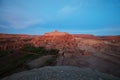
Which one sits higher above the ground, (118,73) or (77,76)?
(77,76)

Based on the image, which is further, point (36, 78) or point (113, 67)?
point (113, 67)

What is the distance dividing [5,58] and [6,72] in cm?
457

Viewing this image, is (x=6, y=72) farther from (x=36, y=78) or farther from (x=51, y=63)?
(x=36, y=78)

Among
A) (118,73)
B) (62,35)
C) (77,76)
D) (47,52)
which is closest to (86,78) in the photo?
(77,76)

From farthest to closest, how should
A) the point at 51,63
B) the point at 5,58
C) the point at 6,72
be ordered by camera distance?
1. the point at 5,58
2. the point at 51,63
3. the point at 6,72

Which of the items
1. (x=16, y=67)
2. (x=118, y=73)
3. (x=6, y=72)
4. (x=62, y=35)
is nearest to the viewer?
(x=118, y=73)

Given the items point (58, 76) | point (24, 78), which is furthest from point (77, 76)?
point (24, 78)

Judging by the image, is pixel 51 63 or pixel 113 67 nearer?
pixel 113 67

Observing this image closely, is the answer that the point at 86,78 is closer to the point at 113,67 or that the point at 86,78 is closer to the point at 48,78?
the point at 48,78

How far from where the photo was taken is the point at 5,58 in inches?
571

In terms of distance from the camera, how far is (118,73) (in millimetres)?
9227

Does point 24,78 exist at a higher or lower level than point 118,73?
higher

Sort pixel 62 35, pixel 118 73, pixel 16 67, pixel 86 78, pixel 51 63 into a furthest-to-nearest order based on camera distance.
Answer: pixel 62 35, pixel 51 63, pixel 16 67, pixel 118 73, pixel 86 78

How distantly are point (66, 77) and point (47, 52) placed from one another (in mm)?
12612
